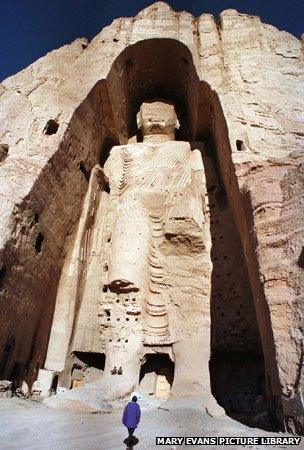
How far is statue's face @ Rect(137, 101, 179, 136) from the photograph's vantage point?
8363 millimetres

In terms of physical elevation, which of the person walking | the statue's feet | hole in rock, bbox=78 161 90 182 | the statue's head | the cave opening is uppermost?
the statue's head

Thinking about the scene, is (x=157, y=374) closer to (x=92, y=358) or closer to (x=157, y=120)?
(x=92, y=358)

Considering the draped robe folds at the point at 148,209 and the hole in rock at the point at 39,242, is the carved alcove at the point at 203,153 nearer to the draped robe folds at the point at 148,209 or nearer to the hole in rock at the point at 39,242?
the draped robe folds at the point at 148,209

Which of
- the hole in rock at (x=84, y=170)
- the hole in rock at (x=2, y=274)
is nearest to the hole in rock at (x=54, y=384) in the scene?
the hole in rock at (x=2, y=274)

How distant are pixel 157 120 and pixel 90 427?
6.57 metres

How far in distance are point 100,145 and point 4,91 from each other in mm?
2116

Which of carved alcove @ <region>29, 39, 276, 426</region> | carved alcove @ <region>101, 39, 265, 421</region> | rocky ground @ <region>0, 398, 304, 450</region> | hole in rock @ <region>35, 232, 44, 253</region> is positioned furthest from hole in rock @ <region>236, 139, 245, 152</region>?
rocky ground @ <region>0, 398, 304, 450</region>

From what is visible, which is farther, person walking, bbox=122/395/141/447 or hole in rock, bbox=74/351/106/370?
hole in rock, bbox=74/351/106/370

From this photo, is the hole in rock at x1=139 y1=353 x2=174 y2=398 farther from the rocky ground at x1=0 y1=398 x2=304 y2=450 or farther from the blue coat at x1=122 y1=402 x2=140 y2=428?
the blue coat at x1=122 y1=402 x2=140 y2=428

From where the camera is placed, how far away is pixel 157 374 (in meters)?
5.27

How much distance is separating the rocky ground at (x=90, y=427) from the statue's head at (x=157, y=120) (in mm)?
5884

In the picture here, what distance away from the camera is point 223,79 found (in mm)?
6773

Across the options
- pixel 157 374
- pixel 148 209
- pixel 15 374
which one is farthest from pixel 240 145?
pixel 15 374

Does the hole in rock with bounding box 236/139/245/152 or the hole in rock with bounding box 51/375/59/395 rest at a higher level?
the hole in rock with bounding box 236/139/245/152
